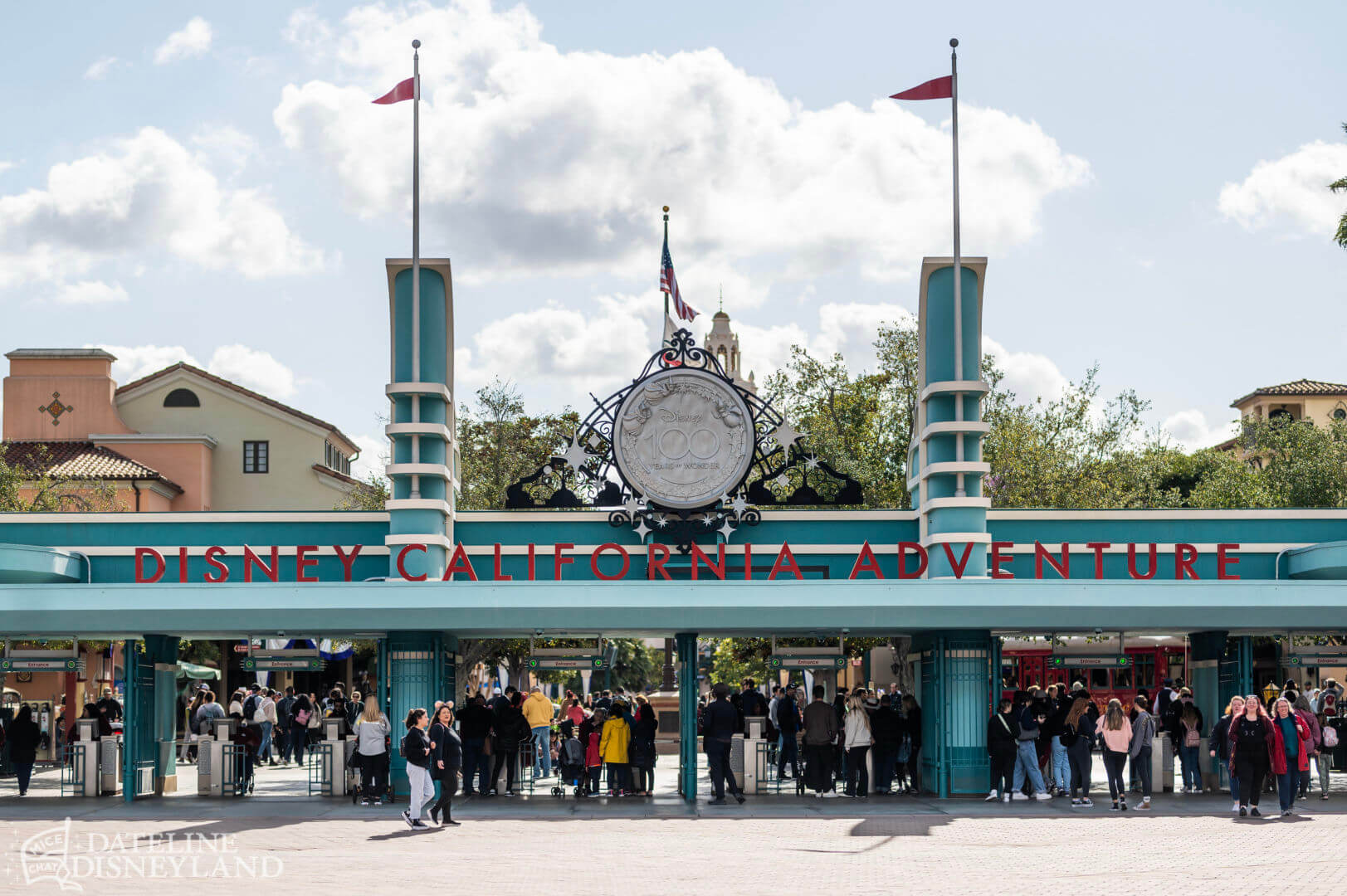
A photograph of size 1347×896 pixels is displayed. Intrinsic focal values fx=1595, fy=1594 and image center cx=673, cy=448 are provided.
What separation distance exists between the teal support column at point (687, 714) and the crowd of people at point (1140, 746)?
4416 millimetres

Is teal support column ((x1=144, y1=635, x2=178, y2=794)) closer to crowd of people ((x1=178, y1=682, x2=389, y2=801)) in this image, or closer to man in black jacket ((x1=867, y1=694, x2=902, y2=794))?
crowd of people ((x1=178, y1=682, x2=389, y2=801))

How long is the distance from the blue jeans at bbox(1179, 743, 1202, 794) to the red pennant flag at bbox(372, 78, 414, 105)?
17557mm

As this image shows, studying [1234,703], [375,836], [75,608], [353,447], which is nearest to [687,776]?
[375,836]

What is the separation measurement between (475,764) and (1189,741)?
36.4 feet

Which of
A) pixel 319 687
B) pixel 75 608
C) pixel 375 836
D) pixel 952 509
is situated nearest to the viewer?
pixel 375 836

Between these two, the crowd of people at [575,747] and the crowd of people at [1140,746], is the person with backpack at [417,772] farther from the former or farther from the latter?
the crowd of people at [1140,746]

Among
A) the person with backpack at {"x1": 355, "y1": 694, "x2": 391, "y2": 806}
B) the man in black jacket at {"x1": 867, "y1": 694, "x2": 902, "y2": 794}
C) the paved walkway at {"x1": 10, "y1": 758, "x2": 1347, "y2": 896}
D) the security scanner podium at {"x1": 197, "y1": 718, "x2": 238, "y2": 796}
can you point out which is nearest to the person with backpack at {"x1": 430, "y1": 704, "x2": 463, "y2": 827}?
the paved walkway at {"x1": 10, "y1": 758, "x2": 1347, "y2": 896}

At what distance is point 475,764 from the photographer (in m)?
24.7

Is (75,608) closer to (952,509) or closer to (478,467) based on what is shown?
(952,509)

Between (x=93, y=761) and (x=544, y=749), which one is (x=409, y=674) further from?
(x=544, y=749)

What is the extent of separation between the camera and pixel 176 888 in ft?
47.6

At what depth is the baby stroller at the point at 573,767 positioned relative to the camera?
974 inches

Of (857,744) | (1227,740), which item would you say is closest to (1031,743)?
(857,744)

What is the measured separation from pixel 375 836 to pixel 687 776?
610 centimetres
